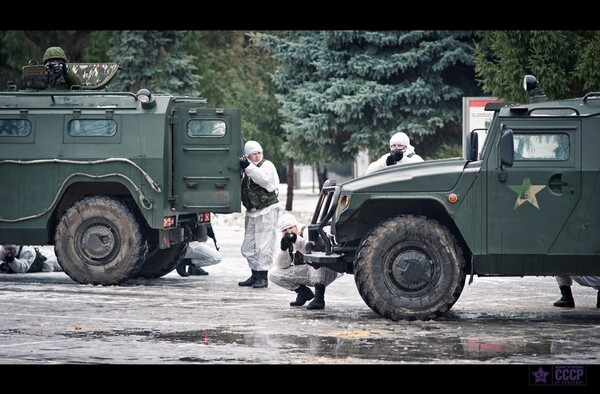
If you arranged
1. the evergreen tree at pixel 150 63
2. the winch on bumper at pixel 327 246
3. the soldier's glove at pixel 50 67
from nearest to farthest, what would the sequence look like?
the winch on bumper at pixel 327 246
the soldier's glove at pixel 50 67
the evergreen tree at pixel 150 63

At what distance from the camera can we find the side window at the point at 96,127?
17.4 metres

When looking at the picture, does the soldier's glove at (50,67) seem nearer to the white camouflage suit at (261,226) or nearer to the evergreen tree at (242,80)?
the white camouflage suit at (261,226)

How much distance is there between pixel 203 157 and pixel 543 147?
19.0 feet

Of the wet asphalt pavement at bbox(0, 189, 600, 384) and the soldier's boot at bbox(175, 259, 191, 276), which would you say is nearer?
the wet asphalt pavement at bbox(0, 189, 600, 384)

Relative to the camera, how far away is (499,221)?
13.2 meters

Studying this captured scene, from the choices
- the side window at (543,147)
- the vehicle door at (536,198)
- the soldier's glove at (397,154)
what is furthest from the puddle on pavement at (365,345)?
the soldier's glove at (397,154)

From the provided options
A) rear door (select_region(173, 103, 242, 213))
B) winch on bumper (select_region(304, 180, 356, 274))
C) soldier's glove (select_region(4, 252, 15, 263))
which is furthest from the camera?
soldier's glove (select_region(4, 252, 15, 263))

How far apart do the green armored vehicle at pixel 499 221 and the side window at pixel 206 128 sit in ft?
15.6

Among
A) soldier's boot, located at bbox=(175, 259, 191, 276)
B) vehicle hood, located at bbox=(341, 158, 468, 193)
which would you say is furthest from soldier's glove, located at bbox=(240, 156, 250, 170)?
vehicle hood, located at bbox=(341, 158, 468, 193)

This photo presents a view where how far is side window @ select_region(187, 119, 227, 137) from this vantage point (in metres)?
17.5

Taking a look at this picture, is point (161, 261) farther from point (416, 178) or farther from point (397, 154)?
point (416, 178)

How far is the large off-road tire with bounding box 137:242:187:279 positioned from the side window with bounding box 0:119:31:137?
2734 millimetres

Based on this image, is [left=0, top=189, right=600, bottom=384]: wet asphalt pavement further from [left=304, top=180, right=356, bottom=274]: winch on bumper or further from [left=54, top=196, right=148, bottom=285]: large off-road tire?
[left=304, top=180, right=356, bottom=274]: winch on bumper
